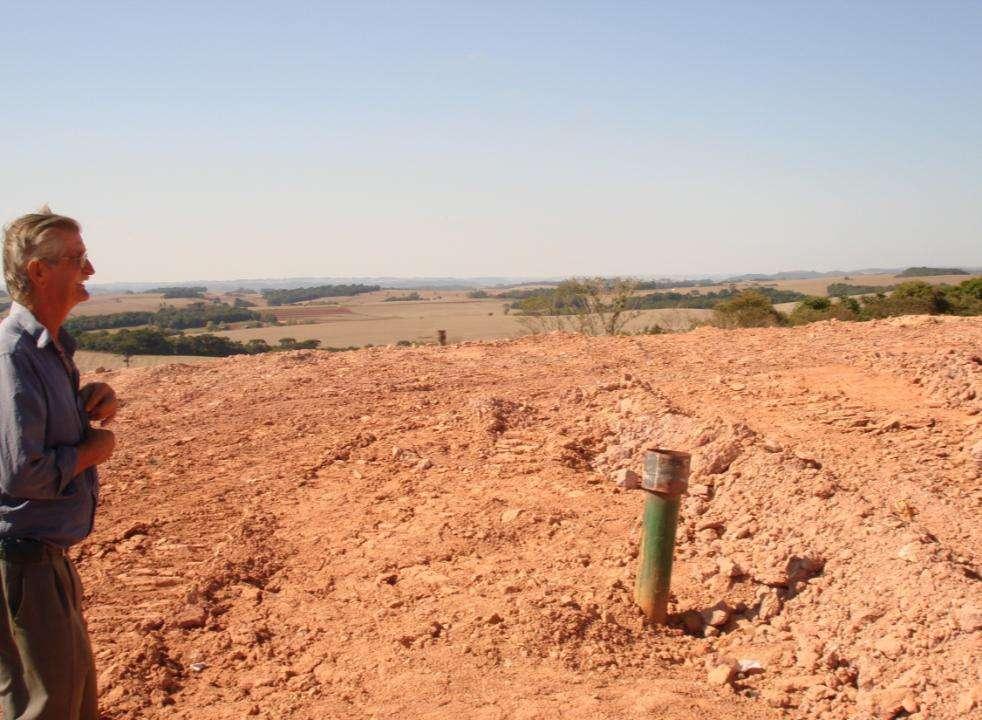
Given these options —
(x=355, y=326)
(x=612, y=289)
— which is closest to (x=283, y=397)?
(x=612, y=289)

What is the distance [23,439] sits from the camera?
6.73ft

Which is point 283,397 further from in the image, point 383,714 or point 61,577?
point 61,577

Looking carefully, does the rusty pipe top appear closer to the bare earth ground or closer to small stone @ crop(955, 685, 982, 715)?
the bare earth ground

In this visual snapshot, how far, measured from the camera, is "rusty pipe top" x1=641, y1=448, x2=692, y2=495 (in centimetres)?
372

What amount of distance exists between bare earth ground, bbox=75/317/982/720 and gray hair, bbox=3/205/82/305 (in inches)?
70.2

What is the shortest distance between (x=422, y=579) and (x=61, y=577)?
7.14 feet

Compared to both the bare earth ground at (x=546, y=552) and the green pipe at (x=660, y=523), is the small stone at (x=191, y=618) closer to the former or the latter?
the bare earth ground at (x=546, y=552)

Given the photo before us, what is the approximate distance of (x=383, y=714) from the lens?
3041 millimetres

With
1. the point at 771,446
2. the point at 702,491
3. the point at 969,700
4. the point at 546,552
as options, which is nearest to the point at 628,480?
the point at 702,491

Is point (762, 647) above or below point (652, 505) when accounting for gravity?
below

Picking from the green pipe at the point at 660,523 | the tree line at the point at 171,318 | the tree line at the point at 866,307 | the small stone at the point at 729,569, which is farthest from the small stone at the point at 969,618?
the tree line at the point at 171,318

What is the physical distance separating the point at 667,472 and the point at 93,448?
2.47m

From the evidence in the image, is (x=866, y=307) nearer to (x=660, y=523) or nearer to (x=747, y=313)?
(x=747, y=313)

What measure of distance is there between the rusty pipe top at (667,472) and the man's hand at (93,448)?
2.38 m
